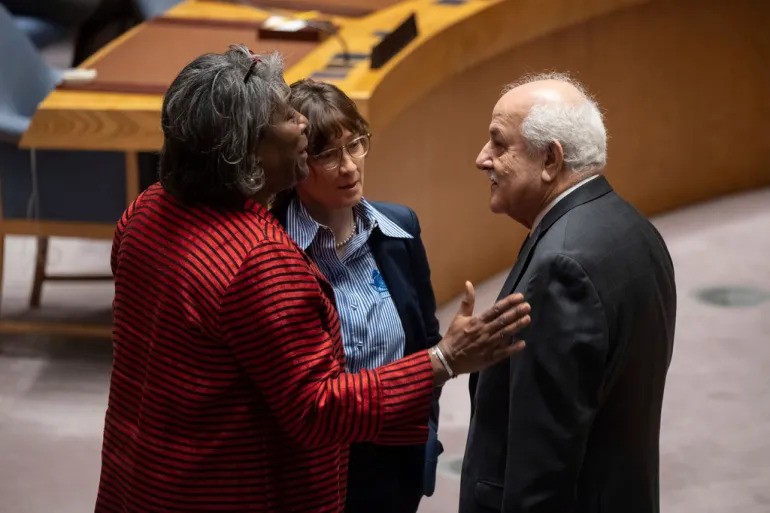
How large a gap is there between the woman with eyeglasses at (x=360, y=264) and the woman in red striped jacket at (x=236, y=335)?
17.1 inches

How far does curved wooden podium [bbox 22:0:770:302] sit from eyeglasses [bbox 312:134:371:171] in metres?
1.46

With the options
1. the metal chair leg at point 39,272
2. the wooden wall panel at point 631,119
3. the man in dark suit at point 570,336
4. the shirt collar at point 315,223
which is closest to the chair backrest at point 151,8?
the metal chair leg at point 39,272

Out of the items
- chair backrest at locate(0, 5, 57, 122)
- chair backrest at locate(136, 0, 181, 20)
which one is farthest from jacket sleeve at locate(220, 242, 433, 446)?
chair backrest at locate(136, 0, 181, 20)

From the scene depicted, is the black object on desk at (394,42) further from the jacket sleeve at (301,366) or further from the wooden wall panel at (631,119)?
the jacket sleeve at (301,366)

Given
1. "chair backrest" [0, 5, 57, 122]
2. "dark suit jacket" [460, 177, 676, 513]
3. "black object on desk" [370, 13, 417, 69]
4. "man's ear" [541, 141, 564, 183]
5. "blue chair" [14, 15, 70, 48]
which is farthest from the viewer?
"blue chair" [14, 15, 70, 48]

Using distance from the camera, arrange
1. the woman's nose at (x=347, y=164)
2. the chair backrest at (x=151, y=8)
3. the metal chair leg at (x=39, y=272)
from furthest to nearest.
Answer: the chair backrest at (x=151, y=8), the metal chair leg at (x=39, y=272), the woman's nose at (x=347, y=164)

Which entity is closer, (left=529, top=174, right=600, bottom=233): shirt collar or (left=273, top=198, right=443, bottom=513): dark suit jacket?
(left=529, top=174, right=600, bottom=233): shirt collar

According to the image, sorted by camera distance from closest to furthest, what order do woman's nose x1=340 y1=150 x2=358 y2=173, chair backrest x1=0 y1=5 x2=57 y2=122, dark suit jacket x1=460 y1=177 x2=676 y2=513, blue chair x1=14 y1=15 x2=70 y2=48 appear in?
dark suit jacket x1=460 y1=177 x2=676 y2=513 → woman's nose x1=340 y1=150 x2=358 y2=173 → chair backrest x1=0 y1=5 x2=57 y2=122 → blue chair x1=14 y1=15 x2=70 y2=48

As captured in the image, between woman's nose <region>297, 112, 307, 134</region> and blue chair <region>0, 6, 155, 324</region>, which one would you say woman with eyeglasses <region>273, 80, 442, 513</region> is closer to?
→ woman's nose <region>297, 112, 307, 134</region>

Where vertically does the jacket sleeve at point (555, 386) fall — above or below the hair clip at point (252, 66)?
below

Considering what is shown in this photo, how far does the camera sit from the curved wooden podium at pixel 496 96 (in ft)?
15.0

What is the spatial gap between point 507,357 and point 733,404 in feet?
8.34

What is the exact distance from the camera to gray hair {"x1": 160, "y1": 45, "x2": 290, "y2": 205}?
7.13 feet

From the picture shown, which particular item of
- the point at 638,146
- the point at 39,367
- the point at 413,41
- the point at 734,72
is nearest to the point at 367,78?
the point at 413,41
